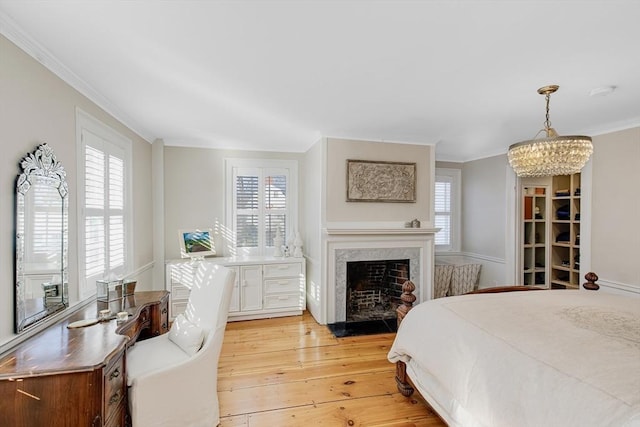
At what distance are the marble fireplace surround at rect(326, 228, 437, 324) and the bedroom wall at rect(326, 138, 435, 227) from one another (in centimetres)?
19

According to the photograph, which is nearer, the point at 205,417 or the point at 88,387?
the point at 88,387

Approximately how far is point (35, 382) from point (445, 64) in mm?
2686

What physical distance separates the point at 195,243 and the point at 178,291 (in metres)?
0.63

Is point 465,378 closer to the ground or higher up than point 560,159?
A: closer to the ground

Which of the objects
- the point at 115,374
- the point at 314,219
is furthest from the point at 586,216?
the point at 115,374

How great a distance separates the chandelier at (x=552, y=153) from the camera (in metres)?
2.06

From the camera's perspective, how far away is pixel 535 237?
4809 mm

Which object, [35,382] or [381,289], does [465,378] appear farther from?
[381,289]

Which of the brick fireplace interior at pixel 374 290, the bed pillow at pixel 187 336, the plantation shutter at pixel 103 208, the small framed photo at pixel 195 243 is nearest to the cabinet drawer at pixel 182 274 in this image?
the small framed photo at pixel 195 243

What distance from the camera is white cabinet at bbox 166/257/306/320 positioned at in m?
3.71

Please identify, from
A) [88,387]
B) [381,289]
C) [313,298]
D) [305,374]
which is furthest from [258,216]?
[88,387]

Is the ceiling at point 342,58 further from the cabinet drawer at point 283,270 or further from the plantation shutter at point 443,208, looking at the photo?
the plantation shutter at point 443,208

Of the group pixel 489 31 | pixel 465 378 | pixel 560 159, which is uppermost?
pixel 489 31

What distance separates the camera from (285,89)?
233cm
